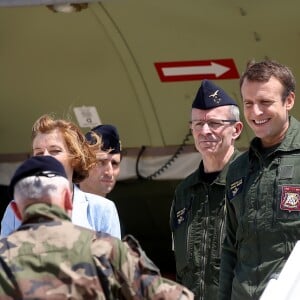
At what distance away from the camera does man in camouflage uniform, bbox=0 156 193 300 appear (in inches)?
113

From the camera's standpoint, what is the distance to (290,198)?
12.8 feet

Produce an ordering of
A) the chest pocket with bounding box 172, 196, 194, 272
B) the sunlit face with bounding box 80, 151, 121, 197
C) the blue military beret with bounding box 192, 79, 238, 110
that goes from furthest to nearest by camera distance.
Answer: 1. the sunlit face with bounding box 80, 151, 121, 197
2. the blue military beret with bounding box 192, 79, 238, 110
3. the chest pocket with bounding box 172, 196, 194, 272

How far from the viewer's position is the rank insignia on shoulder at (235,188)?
411 centimetres

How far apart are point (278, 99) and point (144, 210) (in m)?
4.37

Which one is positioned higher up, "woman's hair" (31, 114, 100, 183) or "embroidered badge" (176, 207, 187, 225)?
"woman's hair" (31, 114, 100, 183)

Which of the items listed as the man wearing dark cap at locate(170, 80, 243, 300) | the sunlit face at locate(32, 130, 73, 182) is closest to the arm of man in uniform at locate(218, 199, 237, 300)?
the man wearing dark cap at locate(170, 80, 243, 300)

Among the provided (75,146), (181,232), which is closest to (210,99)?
(181,232)

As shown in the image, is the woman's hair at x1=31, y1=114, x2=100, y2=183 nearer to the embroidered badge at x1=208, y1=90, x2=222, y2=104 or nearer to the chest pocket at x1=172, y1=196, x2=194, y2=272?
the chest pocket at x1=172, y1=196, x2=194, y2=272

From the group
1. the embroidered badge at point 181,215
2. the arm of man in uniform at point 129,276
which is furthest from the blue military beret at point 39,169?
the embroidered badge at point 181,215

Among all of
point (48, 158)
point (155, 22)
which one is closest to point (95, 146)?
point (48, 158)

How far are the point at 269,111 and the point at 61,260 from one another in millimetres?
1438

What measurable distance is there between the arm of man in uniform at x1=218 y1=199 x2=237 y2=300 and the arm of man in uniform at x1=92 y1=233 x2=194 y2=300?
1260 mm

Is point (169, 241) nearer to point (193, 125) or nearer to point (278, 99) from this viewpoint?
point (193, 125)

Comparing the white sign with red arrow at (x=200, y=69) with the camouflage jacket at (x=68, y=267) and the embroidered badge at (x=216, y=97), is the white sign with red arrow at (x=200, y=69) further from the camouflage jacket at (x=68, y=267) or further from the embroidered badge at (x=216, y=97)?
the camouflage jacket at (x=68, y=267)
